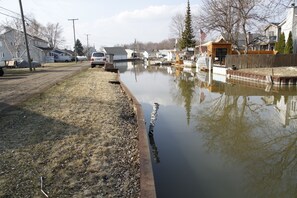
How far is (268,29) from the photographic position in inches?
1720

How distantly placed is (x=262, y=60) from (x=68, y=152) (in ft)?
73.4

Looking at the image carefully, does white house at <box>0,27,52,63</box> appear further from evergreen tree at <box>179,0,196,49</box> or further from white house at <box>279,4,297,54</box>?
white house at <box>279,4,297,54</box>

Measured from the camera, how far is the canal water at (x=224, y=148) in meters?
4.80

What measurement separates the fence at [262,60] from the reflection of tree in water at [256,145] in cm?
1337

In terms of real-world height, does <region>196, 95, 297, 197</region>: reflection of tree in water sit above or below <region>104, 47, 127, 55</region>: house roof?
below

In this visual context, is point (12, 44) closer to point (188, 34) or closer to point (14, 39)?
point (14, 39)

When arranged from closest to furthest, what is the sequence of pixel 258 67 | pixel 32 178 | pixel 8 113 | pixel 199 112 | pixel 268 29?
pixel 32 178 → pixel 8 113 → pixel 199 112 → pixel 258 67 → pixel 268 29

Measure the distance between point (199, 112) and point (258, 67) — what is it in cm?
1538

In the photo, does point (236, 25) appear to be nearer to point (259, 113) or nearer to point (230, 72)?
point (230, 72)

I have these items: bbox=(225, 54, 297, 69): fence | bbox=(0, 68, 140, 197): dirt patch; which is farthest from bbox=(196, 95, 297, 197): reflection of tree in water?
bbox=(225, 54, 297, 69): fence

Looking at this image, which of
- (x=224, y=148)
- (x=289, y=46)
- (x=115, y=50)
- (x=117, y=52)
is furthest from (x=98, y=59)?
(x=115, y=50)

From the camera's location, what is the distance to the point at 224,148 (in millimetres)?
6711

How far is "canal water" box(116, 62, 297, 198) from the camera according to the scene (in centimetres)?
480

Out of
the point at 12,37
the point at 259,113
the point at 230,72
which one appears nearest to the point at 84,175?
the point at 259,113
